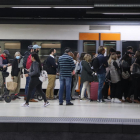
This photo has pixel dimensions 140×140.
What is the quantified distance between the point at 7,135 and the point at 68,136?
1.20 metres

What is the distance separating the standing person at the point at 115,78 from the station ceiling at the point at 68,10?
178 cm

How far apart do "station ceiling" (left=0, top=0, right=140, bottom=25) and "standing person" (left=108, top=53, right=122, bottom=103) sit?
1785 mm

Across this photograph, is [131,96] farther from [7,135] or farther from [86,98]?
[7,135]

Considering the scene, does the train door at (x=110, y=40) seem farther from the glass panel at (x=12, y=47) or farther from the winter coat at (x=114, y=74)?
the glass panel at (x=12, y=47)

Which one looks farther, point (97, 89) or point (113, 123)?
point (97, 89)

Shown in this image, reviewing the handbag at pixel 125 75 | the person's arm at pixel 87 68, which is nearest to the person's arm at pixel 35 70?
the person's arm at pixel 87 68

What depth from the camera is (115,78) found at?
36.9 feet

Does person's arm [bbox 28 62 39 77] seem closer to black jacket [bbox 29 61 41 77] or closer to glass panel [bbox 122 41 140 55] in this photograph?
black jacket [bbox 29 61 41 77]

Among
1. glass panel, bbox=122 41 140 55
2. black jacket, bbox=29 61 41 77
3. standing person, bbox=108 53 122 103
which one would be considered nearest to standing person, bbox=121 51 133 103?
standing person, bbox=108 53 122 103

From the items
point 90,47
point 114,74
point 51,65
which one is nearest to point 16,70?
point 51,65

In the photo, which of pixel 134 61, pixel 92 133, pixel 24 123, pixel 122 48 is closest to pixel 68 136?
pixel 92 133

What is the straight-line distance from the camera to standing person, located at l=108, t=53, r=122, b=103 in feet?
36.9

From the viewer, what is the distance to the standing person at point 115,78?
443 inches

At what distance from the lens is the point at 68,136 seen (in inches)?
267
